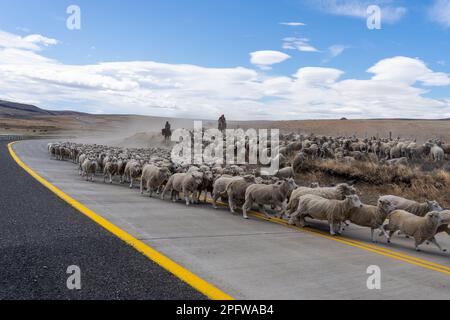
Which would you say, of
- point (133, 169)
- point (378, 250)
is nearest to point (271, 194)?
point (378, 250)

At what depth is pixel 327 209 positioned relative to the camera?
9.33m

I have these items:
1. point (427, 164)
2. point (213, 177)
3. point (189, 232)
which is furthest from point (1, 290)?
point (427, 164)

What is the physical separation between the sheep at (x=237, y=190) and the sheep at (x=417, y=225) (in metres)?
3.93

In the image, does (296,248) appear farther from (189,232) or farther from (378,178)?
(378,178)

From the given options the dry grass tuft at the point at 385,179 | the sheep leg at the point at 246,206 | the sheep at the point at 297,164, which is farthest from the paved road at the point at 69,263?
the sheep at the point at 297,164

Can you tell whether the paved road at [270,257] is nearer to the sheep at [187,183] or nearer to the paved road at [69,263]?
the paved road at [69,263]

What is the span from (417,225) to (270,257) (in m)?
3.52

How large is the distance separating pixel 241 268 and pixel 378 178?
1224cm

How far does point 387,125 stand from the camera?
244 ft

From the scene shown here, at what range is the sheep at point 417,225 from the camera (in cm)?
827

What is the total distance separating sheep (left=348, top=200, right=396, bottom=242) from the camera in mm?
9031

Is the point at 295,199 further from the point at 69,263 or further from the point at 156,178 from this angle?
the point at 69,263

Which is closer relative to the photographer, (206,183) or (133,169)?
(206,183)

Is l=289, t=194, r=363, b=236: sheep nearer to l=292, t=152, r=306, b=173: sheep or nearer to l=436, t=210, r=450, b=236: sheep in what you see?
l=436, t=210, r=450, b=236: sheep
